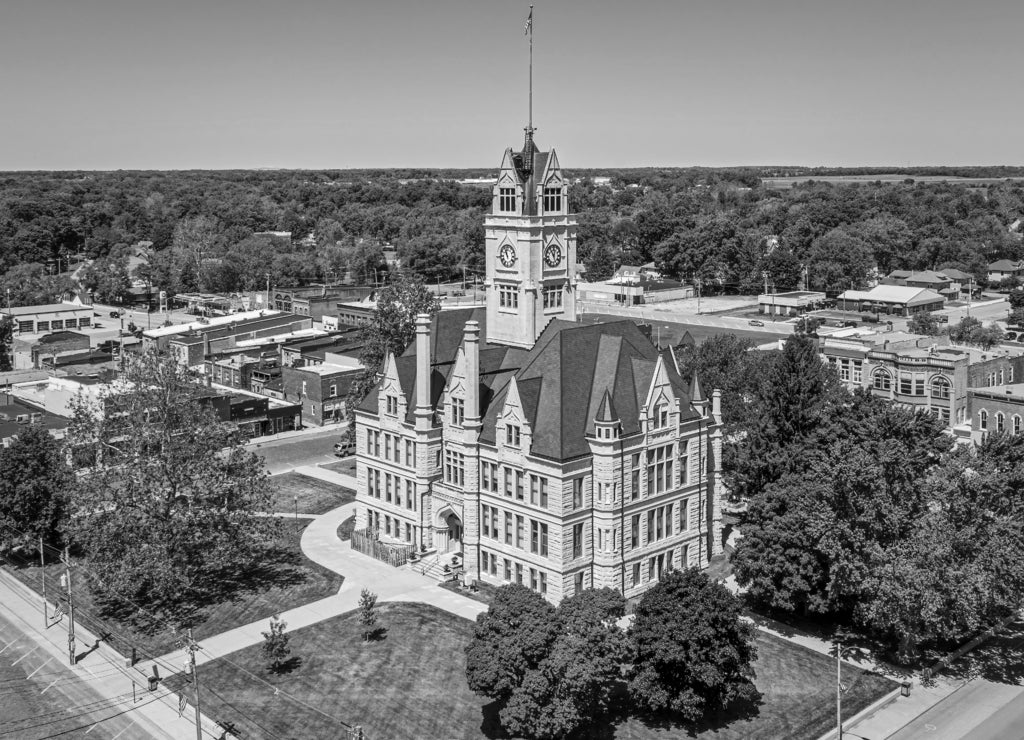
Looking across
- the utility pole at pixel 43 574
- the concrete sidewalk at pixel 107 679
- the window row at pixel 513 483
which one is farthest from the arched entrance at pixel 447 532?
the utility pole at pixel 43 574

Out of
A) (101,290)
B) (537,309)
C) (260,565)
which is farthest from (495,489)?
(101,290)

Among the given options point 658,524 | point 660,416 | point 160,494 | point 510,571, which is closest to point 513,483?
point 510,571

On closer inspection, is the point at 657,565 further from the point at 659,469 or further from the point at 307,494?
the point at 307,494

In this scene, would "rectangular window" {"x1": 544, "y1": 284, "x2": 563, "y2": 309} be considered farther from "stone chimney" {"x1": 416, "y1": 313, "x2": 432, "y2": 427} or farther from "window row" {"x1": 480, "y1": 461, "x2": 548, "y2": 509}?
"window row" {"x1": 480, "y1": 461, "x2": 548, "y2": 509}

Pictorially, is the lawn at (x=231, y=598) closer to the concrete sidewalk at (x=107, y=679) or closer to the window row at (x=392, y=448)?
the concrete sidewalk at (x=107, y=679)

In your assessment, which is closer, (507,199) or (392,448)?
(507,199)

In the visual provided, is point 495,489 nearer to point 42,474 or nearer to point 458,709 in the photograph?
point 458,709
